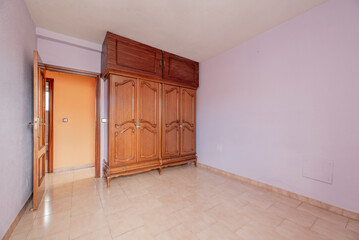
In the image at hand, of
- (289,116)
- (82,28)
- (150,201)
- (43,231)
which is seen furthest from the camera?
(82,28)

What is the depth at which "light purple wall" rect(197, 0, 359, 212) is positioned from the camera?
1.80m

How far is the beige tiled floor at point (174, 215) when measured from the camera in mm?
→ 1479

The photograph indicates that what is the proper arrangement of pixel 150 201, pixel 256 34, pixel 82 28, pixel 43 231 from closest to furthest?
pixel 43 231 → pixel 150 201 → pixel 82 28 → pixel 256 34

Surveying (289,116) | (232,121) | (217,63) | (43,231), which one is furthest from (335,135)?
(43,231)

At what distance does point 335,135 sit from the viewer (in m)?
1.89

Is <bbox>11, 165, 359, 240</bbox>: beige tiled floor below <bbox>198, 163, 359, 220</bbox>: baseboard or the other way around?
below

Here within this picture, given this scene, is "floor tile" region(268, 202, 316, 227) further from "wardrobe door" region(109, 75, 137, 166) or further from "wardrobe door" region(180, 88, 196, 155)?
"wardrobe door" region(109, 75, 137, 166)

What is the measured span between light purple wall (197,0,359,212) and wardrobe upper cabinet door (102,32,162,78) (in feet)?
4.72

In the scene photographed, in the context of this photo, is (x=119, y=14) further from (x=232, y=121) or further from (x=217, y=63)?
(x=232, y=121)

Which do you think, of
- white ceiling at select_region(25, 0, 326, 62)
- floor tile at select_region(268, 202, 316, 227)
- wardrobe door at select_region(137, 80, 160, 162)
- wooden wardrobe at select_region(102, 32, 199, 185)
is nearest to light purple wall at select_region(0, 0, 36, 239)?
white ceiling at select_region(25, 0, 326, 62)

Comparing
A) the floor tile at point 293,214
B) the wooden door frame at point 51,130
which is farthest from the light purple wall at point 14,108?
the floor tile at point 293,214

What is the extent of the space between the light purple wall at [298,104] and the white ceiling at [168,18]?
1.13 ft

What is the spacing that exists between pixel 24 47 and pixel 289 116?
370 cm

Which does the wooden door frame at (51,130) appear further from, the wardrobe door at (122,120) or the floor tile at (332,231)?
the floor tile at (332,231)
